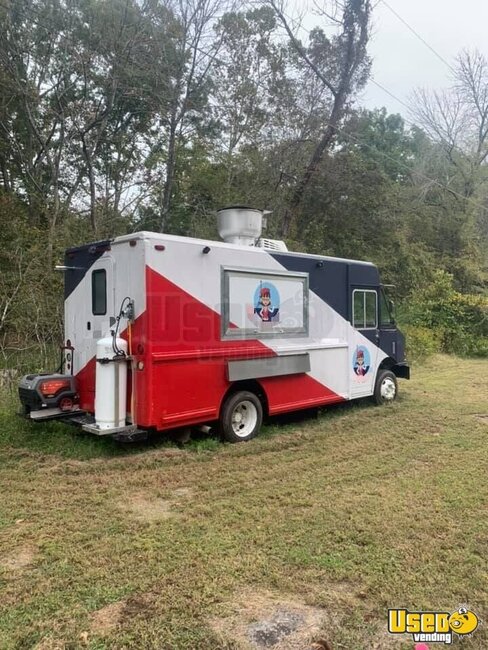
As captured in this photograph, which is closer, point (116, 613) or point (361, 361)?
point (116, 613)

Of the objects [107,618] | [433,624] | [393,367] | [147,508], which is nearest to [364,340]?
[393,367]

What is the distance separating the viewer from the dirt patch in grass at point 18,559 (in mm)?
3162

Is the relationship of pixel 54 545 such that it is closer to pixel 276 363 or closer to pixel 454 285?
pixel 276 363

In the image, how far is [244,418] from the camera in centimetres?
631

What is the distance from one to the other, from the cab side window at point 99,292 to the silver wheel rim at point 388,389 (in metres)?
5.08

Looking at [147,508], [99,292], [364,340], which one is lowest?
[147,508]

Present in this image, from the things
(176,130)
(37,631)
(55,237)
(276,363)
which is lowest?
(37,631)

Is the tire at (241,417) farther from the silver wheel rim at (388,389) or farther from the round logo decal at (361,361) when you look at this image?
the silver wheel rim at (388,389)

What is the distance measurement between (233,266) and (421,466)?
313 cm

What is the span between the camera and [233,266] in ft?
19.6

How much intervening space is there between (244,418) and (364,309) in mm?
2995

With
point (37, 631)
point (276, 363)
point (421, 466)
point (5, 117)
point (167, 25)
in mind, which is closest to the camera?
point (37, 631)

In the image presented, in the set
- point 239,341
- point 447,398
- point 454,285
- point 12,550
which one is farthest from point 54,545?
point 454,285

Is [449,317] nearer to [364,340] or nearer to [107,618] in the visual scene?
[364,340]
